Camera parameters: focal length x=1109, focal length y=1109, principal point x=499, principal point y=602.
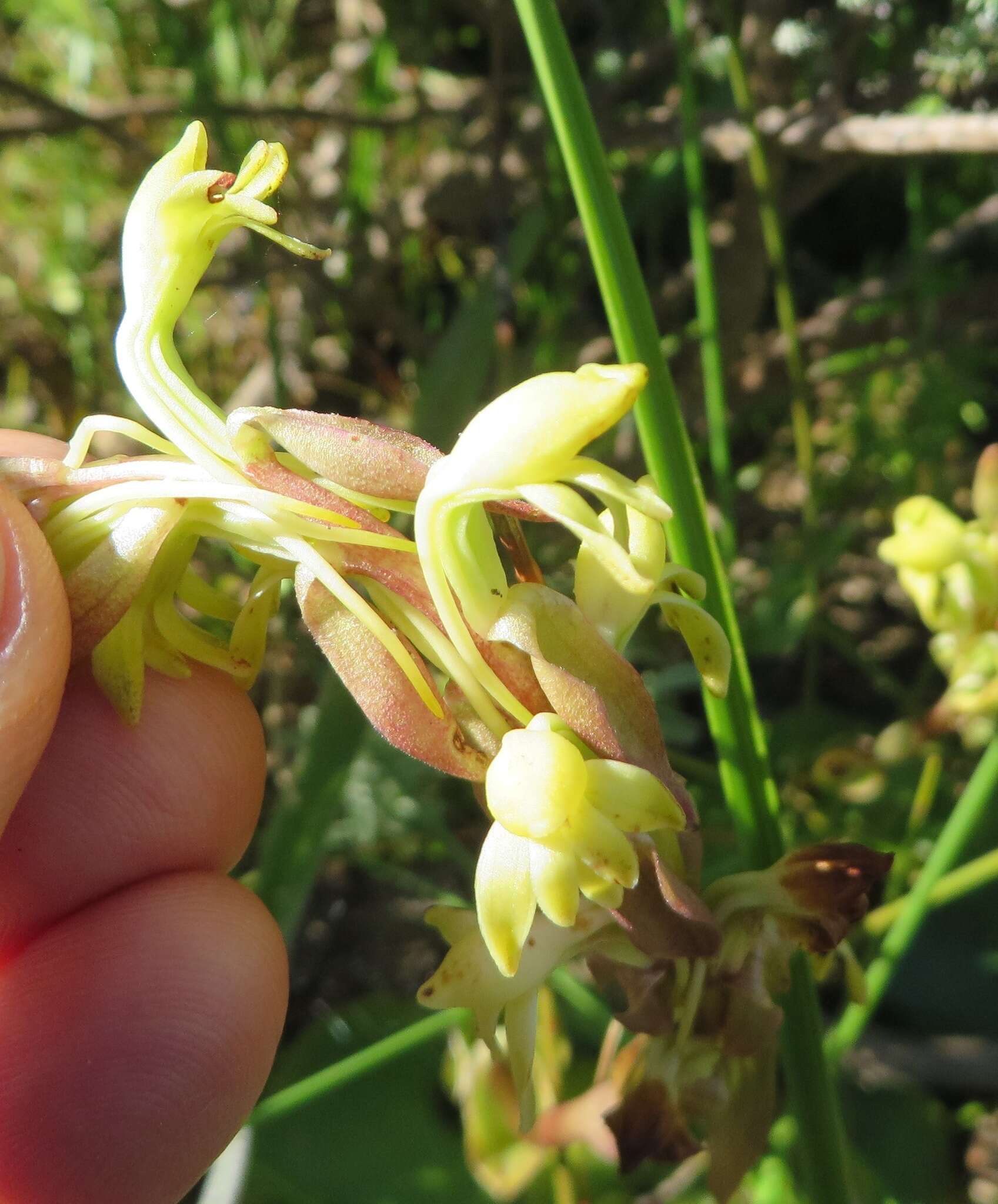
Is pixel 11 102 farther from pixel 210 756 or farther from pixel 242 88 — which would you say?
pixel 210 756

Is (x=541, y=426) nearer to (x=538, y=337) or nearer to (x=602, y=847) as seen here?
(x=602, y=847)

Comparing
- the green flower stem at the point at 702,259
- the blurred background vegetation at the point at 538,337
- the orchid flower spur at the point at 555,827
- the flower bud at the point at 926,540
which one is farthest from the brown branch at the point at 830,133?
the orchid flower spur at the point at 555,827

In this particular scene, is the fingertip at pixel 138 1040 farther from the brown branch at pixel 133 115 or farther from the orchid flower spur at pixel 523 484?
the brown branch at pixel 133 115

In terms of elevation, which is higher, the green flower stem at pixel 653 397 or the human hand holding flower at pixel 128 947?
the green flower stem at pixel 653 397

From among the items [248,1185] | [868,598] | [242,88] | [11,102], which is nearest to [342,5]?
[242,88]

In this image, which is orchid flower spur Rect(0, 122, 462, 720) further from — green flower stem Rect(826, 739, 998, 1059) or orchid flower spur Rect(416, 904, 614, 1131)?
green flower stem Rect(826, 739, 998, 1059)

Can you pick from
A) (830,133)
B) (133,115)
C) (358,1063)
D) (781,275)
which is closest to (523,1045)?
(358,1063)

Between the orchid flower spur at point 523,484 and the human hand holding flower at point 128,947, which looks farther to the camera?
the human hand holding flower at point 128,947
